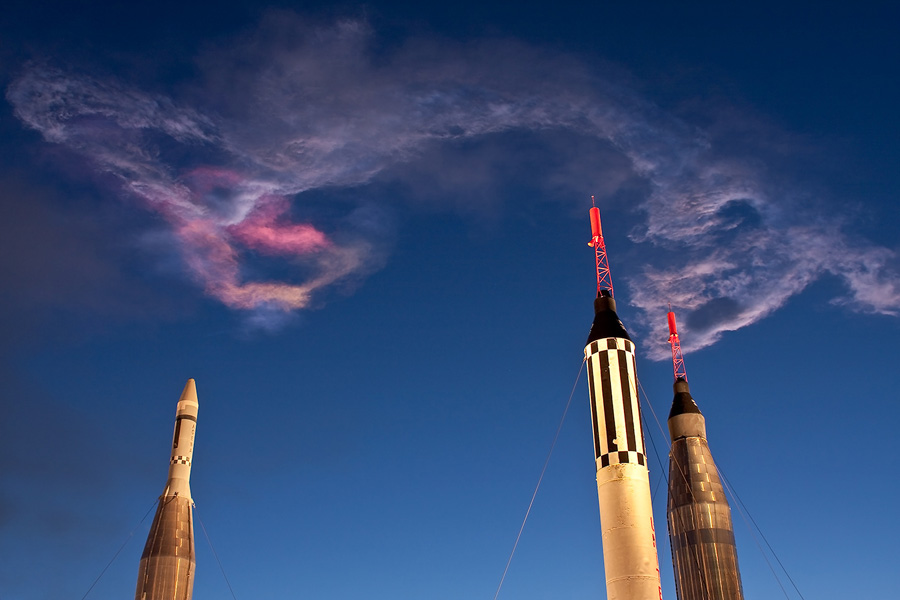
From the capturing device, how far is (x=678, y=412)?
42.9 metres

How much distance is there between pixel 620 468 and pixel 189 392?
1090 inches

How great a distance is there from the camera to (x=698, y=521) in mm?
38594

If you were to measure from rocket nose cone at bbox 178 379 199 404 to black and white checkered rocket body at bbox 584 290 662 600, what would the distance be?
2521cm

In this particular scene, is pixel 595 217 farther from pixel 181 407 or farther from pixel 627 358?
pixel 181 407

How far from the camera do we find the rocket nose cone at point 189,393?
144 feet

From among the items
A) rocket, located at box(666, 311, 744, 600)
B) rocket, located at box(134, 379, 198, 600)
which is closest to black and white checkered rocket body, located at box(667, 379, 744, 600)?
rocket, located at box(666, 311, 744, 600)

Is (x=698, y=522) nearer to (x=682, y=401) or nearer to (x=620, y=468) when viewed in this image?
(x=682, y=401)

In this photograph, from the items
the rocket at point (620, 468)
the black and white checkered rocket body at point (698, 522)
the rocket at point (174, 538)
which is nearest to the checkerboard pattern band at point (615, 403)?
the rocket at point (620, 468)

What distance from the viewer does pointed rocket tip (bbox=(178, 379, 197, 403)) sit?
144ft

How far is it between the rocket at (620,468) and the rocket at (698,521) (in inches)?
621

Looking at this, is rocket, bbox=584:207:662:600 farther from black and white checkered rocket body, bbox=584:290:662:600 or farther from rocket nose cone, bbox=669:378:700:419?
rocket nose cone, bbox=669:378:700:419

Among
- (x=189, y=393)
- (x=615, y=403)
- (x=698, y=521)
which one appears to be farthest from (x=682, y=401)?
(x=189, y=393)

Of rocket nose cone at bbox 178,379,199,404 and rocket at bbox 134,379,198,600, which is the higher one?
rocket nose cone at bbox 178,379,199,404

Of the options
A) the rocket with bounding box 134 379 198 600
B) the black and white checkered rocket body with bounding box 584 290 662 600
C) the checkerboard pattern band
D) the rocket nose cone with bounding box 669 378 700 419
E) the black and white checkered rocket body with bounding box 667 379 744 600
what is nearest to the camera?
the black and white checkered rocket body with bounding box 584 290 662 600
